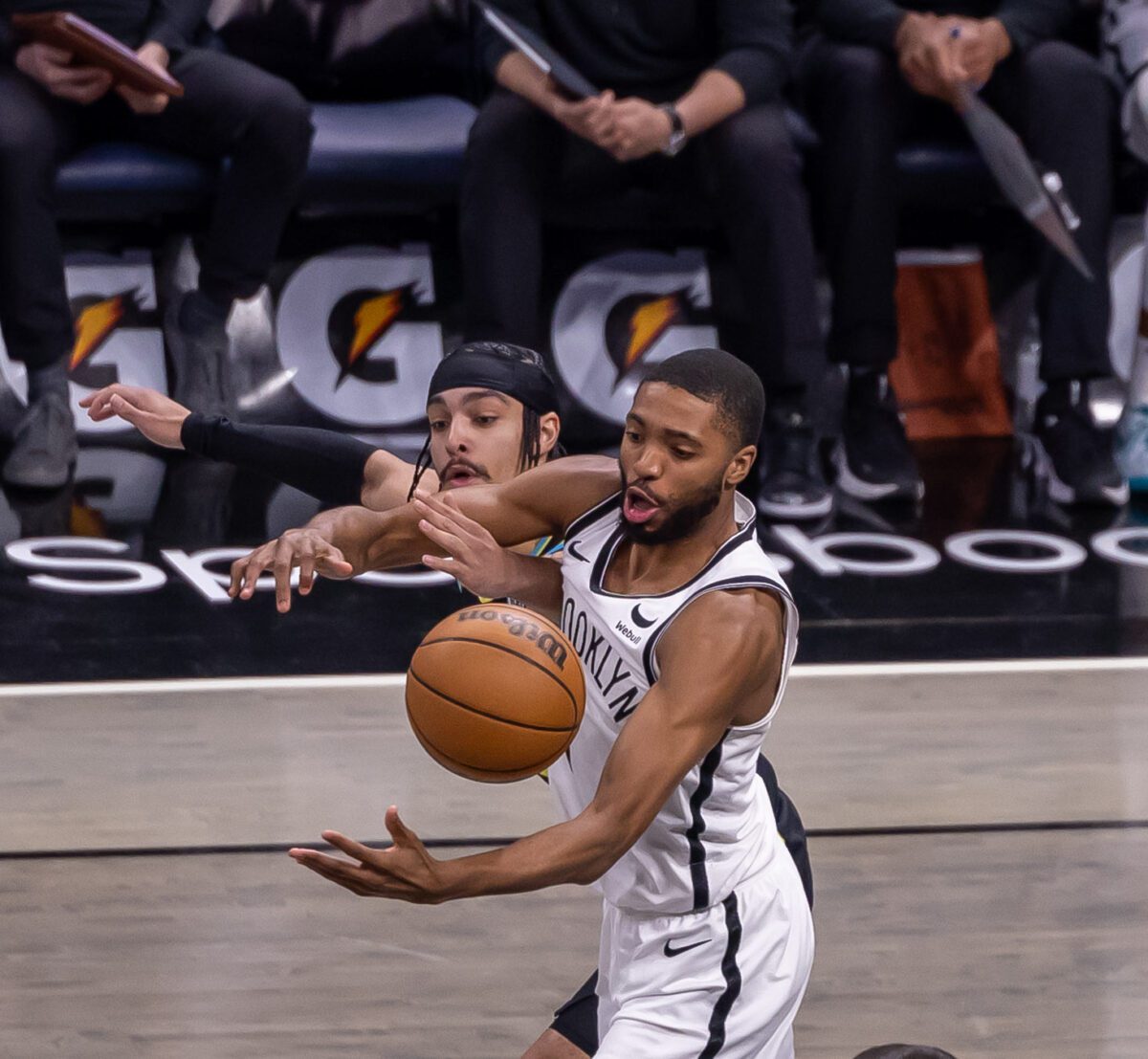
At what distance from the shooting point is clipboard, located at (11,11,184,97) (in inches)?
214

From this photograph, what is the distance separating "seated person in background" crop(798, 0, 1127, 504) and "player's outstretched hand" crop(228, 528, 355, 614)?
3.32 meters

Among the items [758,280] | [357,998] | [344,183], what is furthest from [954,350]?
[357,998]

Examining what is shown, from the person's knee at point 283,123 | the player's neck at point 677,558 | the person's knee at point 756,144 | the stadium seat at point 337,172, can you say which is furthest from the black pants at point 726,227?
the player's neck at point 677,558

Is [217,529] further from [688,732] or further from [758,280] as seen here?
[688,732]

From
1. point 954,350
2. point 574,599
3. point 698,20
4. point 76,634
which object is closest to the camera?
point 574,599

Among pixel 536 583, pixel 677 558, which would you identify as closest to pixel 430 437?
pixel 536 583

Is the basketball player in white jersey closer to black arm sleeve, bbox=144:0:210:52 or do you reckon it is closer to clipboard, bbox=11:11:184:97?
clipboard, bbox=11:11:184:97

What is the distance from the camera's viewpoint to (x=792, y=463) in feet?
18.2

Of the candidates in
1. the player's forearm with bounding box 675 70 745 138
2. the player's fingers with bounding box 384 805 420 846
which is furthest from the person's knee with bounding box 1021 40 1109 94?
the player's fingers with bounding box 384 805 420 846

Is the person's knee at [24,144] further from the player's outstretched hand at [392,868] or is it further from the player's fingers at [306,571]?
the player's outstretched hand at [392,868]

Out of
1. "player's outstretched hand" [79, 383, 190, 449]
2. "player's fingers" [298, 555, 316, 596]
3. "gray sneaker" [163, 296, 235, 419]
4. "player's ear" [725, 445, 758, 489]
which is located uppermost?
"player's ear" [725, 445, 758, 489]

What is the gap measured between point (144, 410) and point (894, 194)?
3.33 m

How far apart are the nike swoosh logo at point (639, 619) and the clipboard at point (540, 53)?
132 inches

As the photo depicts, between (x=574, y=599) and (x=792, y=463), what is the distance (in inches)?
121
